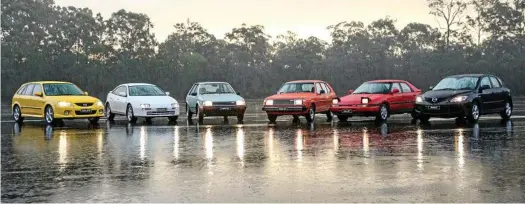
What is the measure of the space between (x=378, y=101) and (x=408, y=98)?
5.94ft

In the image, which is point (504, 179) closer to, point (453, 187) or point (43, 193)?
point (453, 187)

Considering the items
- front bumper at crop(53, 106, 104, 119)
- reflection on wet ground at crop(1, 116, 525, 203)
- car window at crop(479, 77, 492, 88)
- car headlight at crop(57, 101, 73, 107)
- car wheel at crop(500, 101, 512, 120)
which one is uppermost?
car window at crop(479, 77, 492, 88)

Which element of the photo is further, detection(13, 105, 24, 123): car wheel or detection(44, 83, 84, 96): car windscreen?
detection(13, 105, 24, 123): car wheel

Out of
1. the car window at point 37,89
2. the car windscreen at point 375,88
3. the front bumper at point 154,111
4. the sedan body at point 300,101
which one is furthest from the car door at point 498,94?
the car window at point 37,89

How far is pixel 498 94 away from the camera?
23828mm

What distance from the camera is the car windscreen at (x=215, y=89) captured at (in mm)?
26531

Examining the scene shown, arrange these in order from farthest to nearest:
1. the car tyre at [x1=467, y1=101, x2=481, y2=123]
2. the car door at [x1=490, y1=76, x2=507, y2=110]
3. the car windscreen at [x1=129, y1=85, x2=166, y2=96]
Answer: the car windscreen at [x1=129, y1=85, x2=166, y2=96], the car door at [x1=490, y1=76, x2=507, y2=110], the car tyre at [x1=467, y1=101, x2=481, y2=123]

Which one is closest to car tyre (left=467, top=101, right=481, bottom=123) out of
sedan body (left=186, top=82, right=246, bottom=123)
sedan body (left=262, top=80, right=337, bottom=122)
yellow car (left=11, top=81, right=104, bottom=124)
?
sedan body (left=262, top=80, right=337, bottom=122)

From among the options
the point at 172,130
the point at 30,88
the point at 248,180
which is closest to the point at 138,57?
the point at 30,88

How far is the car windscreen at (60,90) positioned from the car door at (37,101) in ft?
0.90

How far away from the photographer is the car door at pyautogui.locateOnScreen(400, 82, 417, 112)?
24625 millimetres

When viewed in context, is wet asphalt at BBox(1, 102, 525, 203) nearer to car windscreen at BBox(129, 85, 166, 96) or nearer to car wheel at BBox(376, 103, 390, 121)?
car wheel at BBox(376, 103, 390, 121)

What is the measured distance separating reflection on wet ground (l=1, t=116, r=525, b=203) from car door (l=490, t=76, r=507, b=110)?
530 cm

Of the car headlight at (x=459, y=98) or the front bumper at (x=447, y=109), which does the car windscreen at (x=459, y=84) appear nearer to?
the car headlight at (x=459, y=98)
